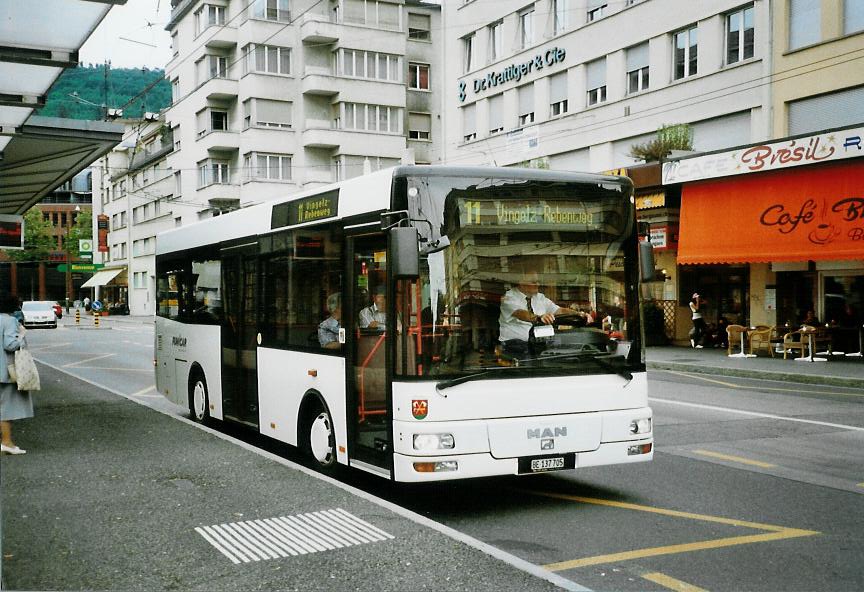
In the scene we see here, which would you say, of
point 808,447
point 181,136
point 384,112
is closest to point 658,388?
point 808,447

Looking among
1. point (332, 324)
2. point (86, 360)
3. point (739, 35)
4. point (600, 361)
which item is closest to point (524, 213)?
point (600, 361)

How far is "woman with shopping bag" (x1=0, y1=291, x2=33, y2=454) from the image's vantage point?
9570 millimetres

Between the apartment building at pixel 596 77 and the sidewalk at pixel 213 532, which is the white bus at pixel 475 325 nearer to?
the sidewalk at pixel 213 532

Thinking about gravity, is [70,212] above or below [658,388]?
above

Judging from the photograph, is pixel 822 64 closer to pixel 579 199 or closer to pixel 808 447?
pixel 808 447

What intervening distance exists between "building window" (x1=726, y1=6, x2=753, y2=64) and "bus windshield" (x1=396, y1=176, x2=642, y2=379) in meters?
23.1

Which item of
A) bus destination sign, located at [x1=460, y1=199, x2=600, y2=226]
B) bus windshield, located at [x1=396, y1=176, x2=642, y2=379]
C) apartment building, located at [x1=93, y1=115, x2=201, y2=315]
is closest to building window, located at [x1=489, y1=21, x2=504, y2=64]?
apartment building, located at [x1=93, y1=115, x2=201, y2=315]

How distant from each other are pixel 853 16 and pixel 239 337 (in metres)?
20.7

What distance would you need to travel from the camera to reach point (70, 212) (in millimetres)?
130625

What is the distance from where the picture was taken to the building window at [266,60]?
56.2m

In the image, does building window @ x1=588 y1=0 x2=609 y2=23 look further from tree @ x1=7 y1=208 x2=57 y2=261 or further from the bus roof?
tree @ x1=7 y1=208 x2=57 y2=261

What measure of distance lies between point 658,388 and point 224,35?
4674cm

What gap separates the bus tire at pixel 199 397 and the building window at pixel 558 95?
1040 inches

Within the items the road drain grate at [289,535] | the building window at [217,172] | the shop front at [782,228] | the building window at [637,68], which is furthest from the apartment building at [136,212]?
the road drain grate at [289,535]
